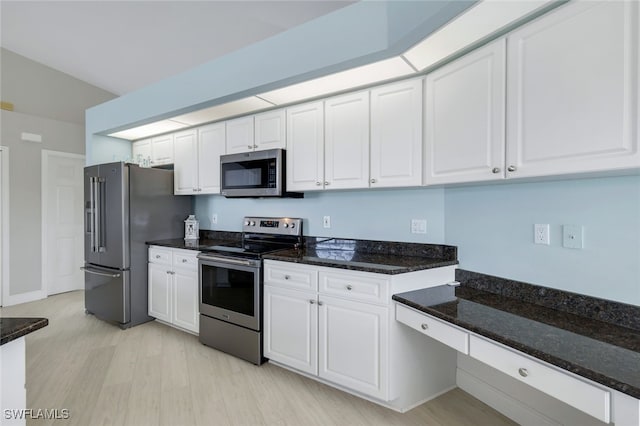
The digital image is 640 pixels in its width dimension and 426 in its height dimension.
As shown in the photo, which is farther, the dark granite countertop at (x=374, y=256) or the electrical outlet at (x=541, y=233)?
the dark granite countertop at (x=374, y=256)

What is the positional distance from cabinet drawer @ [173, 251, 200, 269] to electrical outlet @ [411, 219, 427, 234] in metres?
2.05

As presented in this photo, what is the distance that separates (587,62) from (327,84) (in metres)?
1.49

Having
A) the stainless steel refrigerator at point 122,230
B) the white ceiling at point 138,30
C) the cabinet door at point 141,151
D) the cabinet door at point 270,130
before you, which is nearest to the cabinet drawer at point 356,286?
the cabinet door at point 270,130

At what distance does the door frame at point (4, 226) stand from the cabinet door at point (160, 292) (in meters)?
2.42

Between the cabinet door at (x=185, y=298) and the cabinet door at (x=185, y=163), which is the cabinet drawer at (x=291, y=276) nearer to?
the cabinet door at (x=185, y=298)

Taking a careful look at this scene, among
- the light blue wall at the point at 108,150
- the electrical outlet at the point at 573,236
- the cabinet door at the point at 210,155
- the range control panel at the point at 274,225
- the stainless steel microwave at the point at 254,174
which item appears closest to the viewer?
the electrical outlet at the point at 573,236

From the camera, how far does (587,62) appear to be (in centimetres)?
123

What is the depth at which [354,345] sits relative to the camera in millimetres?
2016

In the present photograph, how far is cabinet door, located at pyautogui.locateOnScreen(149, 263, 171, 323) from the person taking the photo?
10.6ft

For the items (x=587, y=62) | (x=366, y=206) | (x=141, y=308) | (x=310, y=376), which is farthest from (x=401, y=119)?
(x=141, y=308)

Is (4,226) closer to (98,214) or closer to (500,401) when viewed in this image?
(98,214)

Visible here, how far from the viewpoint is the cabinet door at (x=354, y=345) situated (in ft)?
6.28

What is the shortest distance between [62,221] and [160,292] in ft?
8.78

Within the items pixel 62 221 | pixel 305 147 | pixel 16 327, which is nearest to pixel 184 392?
pixel 16 327
